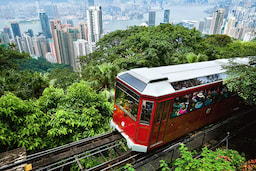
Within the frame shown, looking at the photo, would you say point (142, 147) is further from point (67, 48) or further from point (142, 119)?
point (67, 48)

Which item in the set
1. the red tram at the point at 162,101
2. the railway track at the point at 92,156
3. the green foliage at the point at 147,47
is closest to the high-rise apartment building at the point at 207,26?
the green foliage at the point at 147,47

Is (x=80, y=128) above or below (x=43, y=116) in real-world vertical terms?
below

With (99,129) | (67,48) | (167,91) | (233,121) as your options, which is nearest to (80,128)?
(99,129)

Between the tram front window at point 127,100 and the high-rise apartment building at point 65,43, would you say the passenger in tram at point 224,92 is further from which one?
the high-rise apartment building at point 65,43

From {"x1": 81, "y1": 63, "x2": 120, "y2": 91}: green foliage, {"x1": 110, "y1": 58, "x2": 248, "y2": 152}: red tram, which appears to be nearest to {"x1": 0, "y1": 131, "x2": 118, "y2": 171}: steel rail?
{"x1": 110, "y1": 58, "x2": 248, "y2": 152}: red tram

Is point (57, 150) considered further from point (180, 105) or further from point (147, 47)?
point (147, 47)

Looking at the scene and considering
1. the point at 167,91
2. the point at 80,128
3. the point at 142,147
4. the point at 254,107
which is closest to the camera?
the point at 167,91

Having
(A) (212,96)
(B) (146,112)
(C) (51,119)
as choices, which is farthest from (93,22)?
(B) (146,112)
